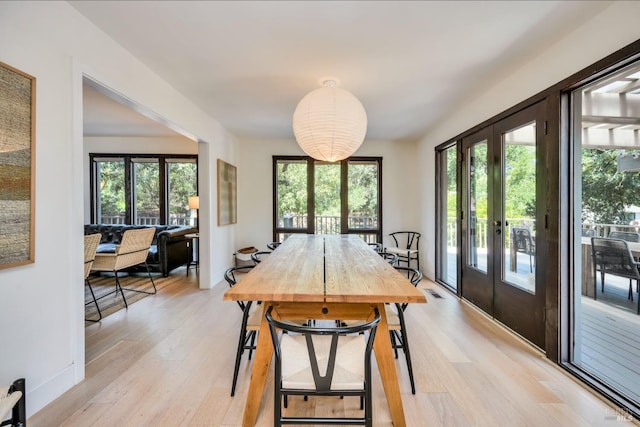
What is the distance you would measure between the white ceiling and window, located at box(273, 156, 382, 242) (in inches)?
84.0

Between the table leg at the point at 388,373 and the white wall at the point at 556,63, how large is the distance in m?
2.14

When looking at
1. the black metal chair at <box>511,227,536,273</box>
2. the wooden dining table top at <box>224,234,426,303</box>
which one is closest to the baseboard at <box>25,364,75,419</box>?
the wooden dining table top at <box>224,234,426,303</box>

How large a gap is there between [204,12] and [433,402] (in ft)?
9.24

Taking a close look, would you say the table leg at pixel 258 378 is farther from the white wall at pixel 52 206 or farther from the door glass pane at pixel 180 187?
the door glass pane at pixel 180 187

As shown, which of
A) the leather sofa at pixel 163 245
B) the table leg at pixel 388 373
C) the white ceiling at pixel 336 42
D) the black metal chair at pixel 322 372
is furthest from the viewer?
the leather sofa at pixel 163 245

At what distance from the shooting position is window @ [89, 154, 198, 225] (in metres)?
5.73

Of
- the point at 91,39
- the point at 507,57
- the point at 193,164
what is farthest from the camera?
the point at 193,164

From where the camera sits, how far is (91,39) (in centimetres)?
198

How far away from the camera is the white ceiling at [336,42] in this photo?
180cm

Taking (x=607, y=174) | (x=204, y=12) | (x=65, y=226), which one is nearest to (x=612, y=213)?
(x=607, y=174)

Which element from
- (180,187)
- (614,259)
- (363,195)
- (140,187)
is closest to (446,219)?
(363,195)

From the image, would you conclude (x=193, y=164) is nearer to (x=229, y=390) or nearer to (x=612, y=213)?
(x=229, y=390)

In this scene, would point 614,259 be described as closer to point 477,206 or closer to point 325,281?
point 477,206

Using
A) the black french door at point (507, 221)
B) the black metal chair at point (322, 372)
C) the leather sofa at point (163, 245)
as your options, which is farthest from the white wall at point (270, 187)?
the black metal chair at point (322, 372)
